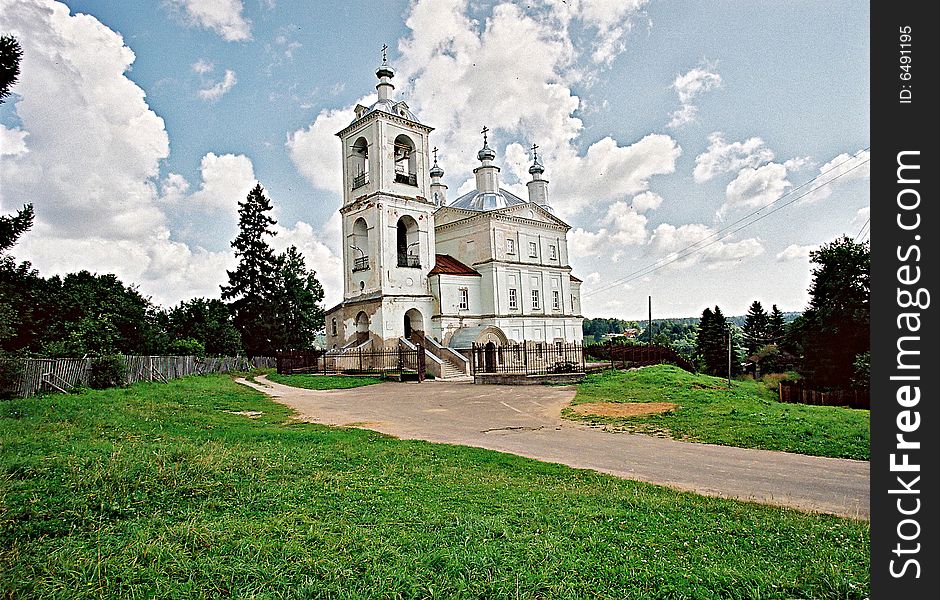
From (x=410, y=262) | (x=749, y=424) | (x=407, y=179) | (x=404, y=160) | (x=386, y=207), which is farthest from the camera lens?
(x=404, y=160)

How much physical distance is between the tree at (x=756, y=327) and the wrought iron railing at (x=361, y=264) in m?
39.0

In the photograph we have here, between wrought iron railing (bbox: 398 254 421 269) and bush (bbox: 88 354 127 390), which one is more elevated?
wrought iron railing (bbox: 398 254 421 269)

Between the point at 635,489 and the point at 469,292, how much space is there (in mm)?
35183

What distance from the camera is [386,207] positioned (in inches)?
1475

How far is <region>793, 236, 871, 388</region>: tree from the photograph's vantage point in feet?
77.2

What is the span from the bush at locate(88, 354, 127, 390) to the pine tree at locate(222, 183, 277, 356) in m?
29.2

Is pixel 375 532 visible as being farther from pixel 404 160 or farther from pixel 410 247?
pixel 404 160

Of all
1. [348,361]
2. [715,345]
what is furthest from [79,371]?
[715,345]

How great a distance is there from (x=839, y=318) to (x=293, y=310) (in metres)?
40.3

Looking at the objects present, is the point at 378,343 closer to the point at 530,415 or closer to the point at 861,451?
the point at 530,415

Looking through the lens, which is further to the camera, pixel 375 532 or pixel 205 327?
pixel 205 327

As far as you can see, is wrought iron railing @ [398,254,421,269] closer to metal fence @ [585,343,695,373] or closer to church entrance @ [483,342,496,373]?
church entrance @ [483,342,496,373]

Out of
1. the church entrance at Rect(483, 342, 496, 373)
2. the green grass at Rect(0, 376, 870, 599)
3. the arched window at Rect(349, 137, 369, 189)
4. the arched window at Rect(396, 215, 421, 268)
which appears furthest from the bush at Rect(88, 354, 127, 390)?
the arched window at Rect(349, 137, 369, 189)
